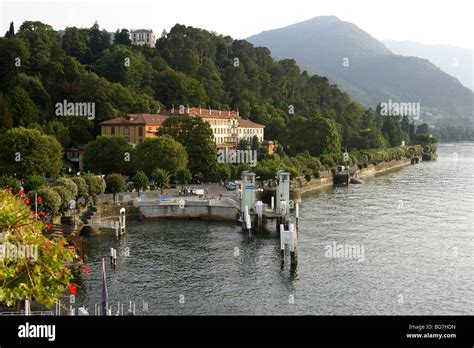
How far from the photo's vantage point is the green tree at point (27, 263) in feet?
33.8

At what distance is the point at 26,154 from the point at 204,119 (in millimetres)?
38029

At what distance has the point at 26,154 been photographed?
2240 inches

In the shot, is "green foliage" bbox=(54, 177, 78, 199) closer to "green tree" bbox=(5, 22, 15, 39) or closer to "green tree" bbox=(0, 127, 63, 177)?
"green tree" bbox=(0, 127, 63, 177)

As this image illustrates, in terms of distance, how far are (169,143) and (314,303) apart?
1584 inches

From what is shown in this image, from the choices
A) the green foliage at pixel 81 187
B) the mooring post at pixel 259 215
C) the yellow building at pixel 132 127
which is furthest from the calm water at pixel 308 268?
the yellow building at pixel 132 127

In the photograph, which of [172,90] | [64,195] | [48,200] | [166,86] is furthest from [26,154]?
[166,86]

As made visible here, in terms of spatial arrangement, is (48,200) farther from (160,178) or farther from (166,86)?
(166,86)

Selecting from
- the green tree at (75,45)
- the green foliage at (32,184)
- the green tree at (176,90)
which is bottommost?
the green foliage at (32,184)

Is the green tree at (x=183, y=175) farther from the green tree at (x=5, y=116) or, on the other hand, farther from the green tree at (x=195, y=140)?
the green tree at (x=5, y=116)

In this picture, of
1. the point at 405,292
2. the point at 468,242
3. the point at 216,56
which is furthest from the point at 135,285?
the point at 216,56

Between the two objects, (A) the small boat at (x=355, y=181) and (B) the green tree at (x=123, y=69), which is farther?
(B) the green tree at (x=123, y=69)

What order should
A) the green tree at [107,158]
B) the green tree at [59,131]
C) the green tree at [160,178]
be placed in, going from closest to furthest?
1. the green tree at [160,178]
2. the green tree at [107,158]
3. the green tree at [59,131]

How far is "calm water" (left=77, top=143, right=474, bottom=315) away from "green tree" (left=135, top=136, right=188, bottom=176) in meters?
13.6

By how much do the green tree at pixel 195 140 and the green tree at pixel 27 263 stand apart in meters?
58.5
